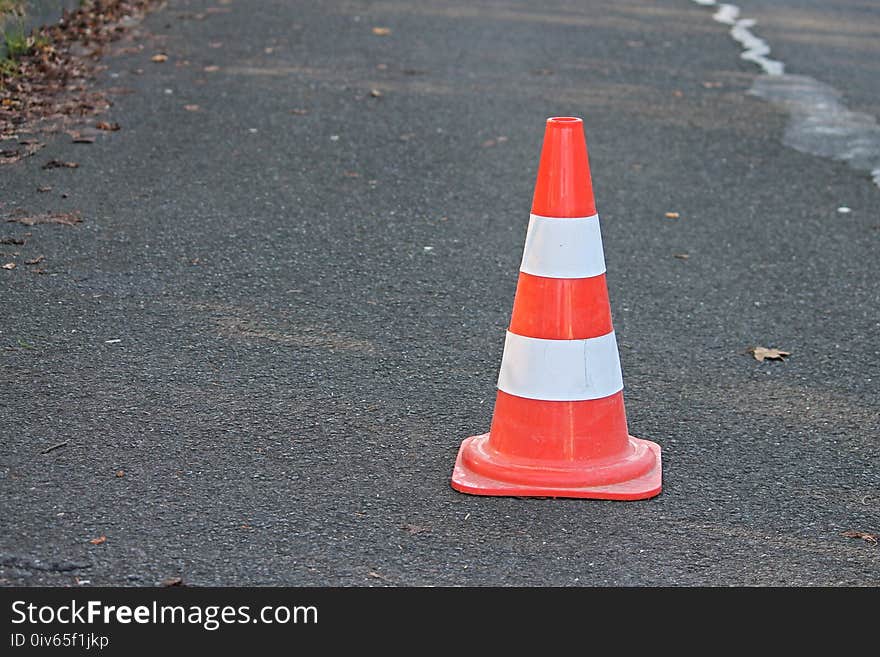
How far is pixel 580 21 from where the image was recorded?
12227mm

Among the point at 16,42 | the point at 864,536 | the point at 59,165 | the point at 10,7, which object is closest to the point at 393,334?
the point at 864,536

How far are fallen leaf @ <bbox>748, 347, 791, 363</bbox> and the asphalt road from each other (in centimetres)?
6

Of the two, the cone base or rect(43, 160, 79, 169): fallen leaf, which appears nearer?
the cone base

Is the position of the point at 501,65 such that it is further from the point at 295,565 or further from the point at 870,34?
the point at 295,565

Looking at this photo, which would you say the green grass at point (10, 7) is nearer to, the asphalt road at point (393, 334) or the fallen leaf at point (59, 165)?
the asphalt road at point (393, 334)

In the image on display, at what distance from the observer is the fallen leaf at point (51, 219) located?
19.2 feet

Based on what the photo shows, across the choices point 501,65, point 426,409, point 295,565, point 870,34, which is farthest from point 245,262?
point 870,34

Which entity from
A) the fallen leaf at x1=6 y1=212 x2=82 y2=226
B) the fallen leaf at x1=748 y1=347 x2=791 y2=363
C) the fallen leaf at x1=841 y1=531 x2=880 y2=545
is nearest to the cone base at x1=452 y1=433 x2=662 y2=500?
the fallen leaf at x1=841 y1=531 x2=880 y2=545

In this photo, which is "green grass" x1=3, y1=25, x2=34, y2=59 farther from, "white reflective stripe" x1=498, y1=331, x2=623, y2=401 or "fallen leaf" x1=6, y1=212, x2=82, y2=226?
"white reflective stripe" x1=498, y1=331, x2=623, y2=401

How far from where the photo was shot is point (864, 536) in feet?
11.0

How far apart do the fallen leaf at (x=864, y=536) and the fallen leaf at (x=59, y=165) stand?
4875 mm

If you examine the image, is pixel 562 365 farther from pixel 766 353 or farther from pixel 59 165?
pixel 59 165

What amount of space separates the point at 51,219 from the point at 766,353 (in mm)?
3475

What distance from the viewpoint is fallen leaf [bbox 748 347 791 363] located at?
467 cm
